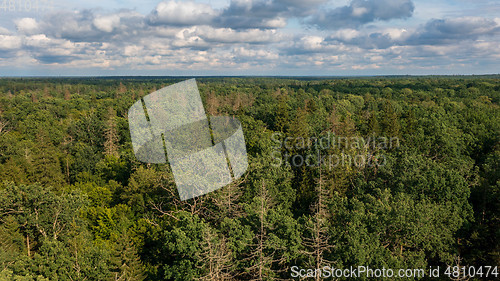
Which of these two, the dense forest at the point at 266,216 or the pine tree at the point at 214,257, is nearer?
the pine tree at the point at 214,257

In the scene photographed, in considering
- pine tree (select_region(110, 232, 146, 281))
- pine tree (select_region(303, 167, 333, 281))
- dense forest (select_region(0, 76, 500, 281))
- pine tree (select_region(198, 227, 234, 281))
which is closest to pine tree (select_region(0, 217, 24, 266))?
dense forest (select_region(0, 76, 500, 281))

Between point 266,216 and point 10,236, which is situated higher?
point 266,216

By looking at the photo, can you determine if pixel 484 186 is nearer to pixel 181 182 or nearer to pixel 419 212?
pixel 419 212

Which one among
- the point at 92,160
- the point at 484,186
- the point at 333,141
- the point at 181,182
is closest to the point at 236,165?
the point at 181,182

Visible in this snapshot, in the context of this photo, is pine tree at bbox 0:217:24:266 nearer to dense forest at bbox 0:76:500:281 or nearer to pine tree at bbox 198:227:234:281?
dense forest at bbox 0:76:500:281

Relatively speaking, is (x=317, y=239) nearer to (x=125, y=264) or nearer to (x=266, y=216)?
(x=266, y=216)

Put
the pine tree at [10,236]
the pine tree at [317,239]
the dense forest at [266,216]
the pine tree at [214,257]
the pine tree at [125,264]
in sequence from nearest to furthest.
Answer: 1. the pine tree at [214,257]
2. the pine tree at [317,239]
3. the dense forest at [266,216]
4. the pine tree at [125,264]
5. the pine tree at [10,236]

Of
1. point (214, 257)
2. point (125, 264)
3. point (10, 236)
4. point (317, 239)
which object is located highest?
point (317, 239)

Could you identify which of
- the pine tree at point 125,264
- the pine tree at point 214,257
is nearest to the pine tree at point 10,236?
the pine tree at point 125,264

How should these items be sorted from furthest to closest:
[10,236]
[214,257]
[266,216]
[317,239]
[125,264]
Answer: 1. [10,236]
2. [266,216]
3. [125,264]
4. [317,239]
5. [214,257]

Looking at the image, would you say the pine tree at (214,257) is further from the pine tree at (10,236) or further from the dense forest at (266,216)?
the pine tree at (10,236)

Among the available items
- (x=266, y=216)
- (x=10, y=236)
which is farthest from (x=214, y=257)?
(x=10, y=236)
